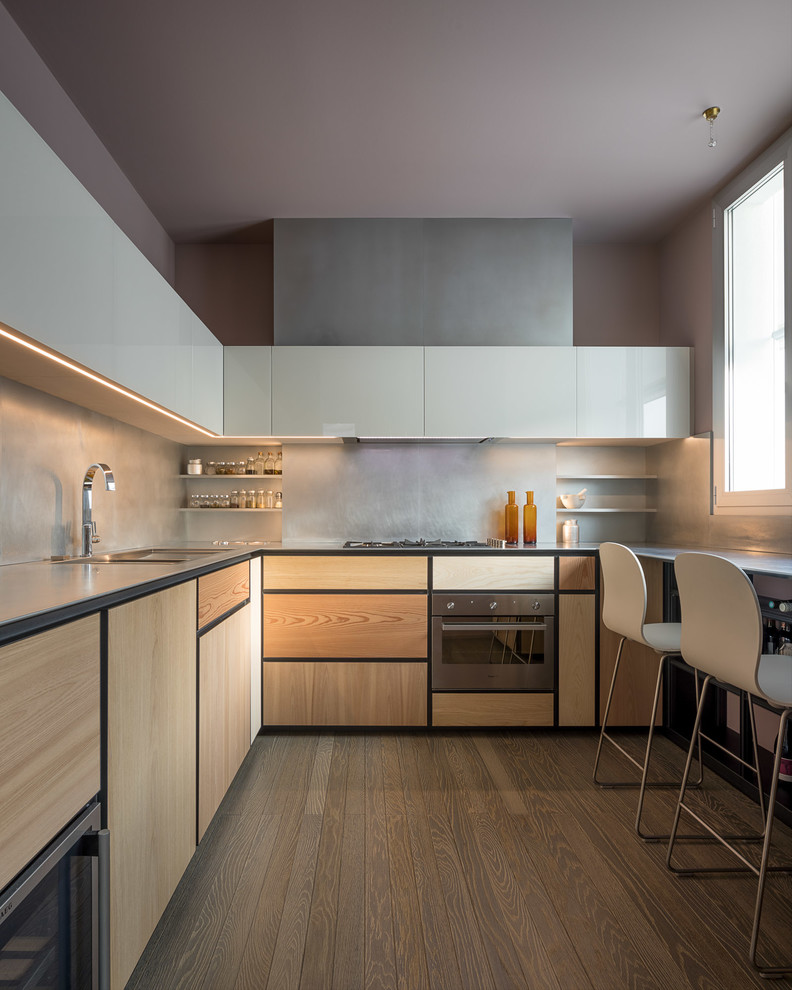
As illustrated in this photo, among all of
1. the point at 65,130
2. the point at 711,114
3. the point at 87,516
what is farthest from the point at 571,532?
the point at 65,130

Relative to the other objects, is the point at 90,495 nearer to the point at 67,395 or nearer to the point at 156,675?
the point at 67,395

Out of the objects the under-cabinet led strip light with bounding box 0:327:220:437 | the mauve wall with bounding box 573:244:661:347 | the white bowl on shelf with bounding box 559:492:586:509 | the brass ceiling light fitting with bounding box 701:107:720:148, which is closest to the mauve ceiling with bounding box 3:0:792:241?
the brass ceiling light fitting with bounding box 701:107:720:148

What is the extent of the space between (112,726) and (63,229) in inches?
51.0

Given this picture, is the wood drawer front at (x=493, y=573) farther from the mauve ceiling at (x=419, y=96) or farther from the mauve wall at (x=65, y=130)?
the mauve wall at (x=65, y=130)

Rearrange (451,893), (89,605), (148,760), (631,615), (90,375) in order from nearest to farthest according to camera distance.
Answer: (89,605), (148,760), (451,893), (90,375), (631,615)

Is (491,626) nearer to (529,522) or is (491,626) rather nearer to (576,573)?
(576,573)

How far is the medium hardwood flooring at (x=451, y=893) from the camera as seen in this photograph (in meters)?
1.54

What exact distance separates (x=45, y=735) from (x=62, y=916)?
351mm

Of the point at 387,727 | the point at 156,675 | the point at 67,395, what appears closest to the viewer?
the point at 156,675

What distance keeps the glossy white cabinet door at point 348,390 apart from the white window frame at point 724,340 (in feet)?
5.17

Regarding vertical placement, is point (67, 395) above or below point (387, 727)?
above

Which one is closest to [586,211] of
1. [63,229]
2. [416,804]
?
[63,229]

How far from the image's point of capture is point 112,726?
1.37 m

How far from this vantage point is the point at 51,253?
164 cm
